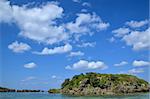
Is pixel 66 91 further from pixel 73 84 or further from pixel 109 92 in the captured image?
pixel 109 92

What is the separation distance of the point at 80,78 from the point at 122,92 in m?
17.4

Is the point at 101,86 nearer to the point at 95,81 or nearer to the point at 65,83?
the point at 95,81

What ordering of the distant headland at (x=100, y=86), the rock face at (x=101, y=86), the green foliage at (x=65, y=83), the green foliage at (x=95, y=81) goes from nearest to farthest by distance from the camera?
the distant headland at (x=100, y=86), the rock face at (x=101, y=86), the green foliage at (x=95, y=81), the green foliage at (x=65, y=83)

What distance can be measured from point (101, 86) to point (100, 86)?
1.35 ft

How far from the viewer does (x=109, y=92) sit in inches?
3167

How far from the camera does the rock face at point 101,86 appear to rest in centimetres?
→ 8175

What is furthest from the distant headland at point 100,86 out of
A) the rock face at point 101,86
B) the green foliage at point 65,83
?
the green foliage at point 65,83

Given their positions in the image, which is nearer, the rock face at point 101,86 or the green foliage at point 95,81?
the rock face at point 101,86

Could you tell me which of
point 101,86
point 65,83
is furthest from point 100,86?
point 65,83

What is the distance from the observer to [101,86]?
8394cm

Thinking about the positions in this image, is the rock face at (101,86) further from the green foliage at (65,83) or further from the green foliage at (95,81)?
the green foliage at (65,83)

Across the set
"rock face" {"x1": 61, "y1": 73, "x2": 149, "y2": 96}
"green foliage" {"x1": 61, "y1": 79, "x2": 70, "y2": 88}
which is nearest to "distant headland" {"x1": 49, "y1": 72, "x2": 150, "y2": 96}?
"rock face" {"x1": 61, "y1": 73, "x2": 149, "y2": 96}

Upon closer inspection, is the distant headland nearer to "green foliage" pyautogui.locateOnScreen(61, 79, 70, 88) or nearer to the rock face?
the rock face

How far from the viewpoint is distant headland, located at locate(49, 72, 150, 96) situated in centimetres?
8164
